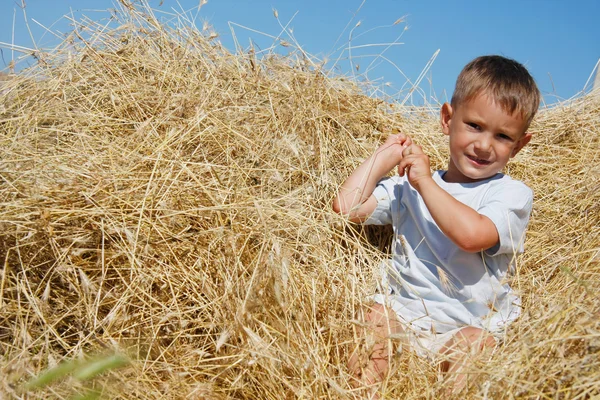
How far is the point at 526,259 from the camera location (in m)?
2.25

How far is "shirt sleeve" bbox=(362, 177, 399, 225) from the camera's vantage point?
2.04m

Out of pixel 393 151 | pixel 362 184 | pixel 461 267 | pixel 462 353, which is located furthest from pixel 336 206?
pixel 462 353

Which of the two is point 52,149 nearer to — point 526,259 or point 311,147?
point 311,147

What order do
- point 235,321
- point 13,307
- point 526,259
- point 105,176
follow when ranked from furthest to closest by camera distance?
point 526,259 < point 105,176 < point 13,307 < point 235,321

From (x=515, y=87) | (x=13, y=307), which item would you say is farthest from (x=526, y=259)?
(x=13, y=307)

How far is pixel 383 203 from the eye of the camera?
6.70 feet

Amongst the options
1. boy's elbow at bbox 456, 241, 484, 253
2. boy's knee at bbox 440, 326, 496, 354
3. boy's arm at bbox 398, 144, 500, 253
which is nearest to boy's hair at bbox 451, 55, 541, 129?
boy's arm at bbox 398, 144, 500, 253

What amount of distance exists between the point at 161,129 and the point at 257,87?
1.88 ft

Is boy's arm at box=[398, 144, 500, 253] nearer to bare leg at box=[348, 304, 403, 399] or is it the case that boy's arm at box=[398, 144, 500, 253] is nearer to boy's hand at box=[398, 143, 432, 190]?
boy's hand at box=[398, 143, 432, 190]

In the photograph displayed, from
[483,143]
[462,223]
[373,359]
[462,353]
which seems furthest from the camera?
[483,143]

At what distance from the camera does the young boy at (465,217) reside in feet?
5.57

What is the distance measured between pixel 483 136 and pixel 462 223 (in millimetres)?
327

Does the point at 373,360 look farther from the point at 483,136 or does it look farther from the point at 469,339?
the point at 483,136

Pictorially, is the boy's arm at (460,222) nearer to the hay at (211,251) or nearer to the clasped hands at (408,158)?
the clasped hands at (408,158)
